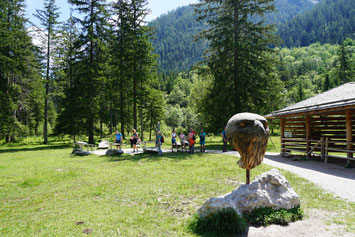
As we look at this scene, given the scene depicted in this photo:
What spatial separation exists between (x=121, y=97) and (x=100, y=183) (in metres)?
21.7

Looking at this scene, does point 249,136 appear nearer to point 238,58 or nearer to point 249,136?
point 249,136

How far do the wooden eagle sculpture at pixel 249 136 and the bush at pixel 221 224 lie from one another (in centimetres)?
141

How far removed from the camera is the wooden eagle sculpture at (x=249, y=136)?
5.11m

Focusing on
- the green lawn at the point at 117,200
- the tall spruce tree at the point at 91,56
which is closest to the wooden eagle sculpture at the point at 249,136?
the green lawn at the point at 117,200

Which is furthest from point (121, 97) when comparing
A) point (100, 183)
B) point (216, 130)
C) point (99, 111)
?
point (100, 183)

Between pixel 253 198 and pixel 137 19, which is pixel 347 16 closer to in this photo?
pixel 137 19

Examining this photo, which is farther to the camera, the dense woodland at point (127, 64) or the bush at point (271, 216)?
the dense woodland at point (127, 64)

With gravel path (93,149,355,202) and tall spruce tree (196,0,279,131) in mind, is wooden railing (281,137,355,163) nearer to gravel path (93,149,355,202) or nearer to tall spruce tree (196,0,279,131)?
gravel path (93,149,355,202)

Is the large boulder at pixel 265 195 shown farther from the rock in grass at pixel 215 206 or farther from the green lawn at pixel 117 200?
the green lawn at pixel 117 200

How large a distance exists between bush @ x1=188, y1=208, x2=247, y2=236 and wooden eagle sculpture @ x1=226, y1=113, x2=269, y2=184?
1.41m

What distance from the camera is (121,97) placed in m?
28.8

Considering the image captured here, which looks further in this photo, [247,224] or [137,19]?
[137,19]

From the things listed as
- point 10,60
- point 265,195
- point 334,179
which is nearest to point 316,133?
point 334,179

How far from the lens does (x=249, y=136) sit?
16.7ft
